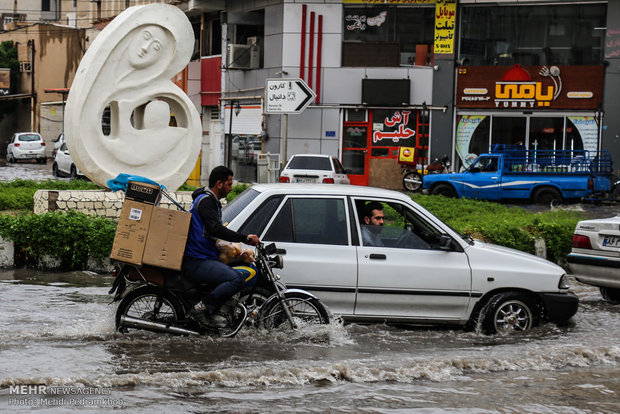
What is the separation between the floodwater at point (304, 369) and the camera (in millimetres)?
6371

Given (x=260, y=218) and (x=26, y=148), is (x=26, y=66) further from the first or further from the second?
(x=260, y=218)

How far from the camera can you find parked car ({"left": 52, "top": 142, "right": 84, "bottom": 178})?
33812 millimetres

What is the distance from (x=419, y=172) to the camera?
101ft

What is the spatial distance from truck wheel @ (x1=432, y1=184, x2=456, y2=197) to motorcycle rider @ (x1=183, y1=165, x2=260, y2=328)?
19.0 meters

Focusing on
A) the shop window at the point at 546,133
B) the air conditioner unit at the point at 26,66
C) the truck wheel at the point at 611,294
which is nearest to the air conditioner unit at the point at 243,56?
the shop window at the point at 546,133

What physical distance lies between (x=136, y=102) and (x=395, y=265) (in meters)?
9.34

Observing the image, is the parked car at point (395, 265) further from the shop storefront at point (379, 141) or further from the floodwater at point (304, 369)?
the shop storefront at point (379, 141)

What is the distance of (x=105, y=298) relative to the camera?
10516 millimetres

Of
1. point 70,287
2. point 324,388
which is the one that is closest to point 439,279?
point 324,388

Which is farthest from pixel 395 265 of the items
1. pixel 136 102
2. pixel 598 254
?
pixel 136 102

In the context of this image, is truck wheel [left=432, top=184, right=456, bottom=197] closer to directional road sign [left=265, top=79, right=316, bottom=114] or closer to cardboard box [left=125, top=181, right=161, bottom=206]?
directional road sign [left=265, top=79, right=316, bottom=114]

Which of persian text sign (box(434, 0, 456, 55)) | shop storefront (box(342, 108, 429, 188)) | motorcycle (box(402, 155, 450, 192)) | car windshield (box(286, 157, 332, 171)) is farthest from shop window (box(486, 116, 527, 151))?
car windshield (box(286, 157, 332, 171))

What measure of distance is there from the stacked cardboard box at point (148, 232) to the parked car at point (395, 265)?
881 millimetres

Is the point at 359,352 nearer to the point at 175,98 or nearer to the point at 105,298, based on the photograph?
the point at 105,298
